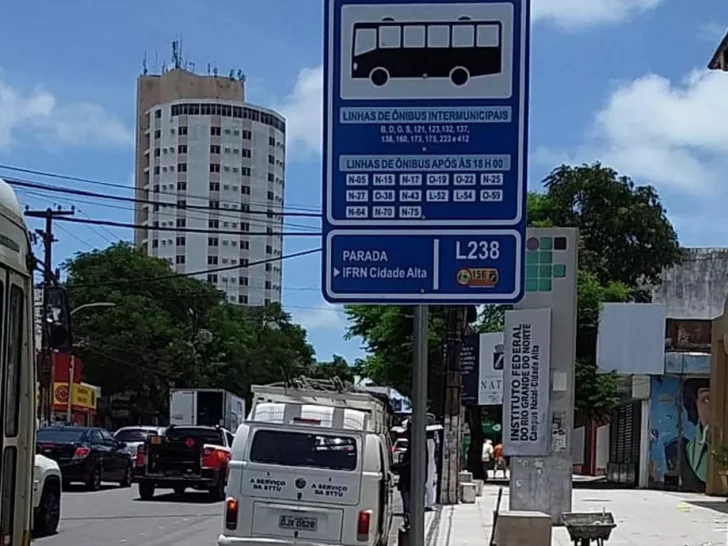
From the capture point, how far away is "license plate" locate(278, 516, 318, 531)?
12.7 metres

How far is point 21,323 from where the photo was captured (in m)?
7.10

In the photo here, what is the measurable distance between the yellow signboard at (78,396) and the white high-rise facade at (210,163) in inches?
1639

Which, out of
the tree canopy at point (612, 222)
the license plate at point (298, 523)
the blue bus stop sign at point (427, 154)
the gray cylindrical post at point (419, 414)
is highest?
the tree canopy at point (612, 222)

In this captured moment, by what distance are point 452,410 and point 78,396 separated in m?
30.5

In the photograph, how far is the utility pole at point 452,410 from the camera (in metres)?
27.2

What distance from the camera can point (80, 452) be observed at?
90.0 ft

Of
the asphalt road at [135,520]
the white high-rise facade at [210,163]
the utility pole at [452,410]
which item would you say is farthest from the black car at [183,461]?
the white high-rise facade at [210,163]

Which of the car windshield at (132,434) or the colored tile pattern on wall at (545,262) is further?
the car windshield at (132,434)

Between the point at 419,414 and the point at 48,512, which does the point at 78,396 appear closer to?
the point at 48,512

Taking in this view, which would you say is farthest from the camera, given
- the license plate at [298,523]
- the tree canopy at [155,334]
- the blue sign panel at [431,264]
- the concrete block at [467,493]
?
the tree canopy at [155,334]

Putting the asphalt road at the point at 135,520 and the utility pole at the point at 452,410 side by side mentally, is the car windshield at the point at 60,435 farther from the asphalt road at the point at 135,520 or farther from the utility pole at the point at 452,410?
the utility pole at the point at 452,410

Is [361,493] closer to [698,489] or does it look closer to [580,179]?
[698,489]

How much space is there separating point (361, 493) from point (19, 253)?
6554mm

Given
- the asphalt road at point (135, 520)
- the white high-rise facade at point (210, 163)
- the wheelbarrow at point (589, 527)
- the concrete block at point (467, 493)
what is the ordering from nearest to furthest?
the wheelbarrow at point (589, 527)
the asphalt road at point (135, 520)
the concrete block at point (467, 493)
the white high-rise facade at point (210, 163)
